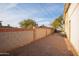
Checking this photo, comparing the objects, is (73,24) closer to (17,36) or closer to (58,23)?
(58,23)

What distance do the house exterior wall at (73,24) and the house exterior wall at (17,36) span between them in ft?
1.69

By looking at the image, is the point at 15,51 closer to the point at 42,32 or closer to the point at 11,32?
the point at 11,32

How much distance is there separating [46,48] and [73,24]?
0.93 m

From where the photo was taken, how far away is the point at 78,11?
4641 millimetres

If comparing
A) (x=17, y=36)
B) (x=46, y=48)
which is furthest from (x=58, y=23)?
(x=17, y=36)

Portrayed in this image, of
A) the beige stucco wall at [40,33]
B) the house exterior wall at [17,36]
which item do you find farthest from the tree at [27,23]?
the beige stucco wall at [40,33]

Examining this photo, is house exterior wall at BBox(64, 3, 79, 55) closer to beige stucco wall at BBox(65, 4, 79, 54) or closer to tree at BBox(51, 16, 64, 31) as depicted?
beige stucco wall at BBox(65, 4, 79, 54)

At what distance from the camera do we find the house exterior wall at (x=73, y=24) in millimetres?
4800

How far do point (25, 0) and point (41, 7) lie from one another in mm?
328

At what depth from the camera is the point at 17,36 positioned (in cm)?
505

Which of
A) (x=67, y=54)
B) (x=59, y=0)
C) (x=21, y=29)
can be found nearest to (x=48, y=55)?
(x=67, y=54)

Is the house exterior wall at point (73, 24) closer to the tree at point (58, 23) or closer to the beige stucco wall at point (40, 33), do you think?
the tree at point (58, 23)

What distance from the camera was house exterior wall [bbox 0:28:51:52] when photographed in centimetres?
482

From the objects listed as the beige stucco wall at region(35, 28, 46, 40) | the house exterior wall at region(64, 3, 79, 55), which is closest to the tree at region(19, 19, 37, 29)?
the beige stucco wall at region(35, 28, 46, 40)
